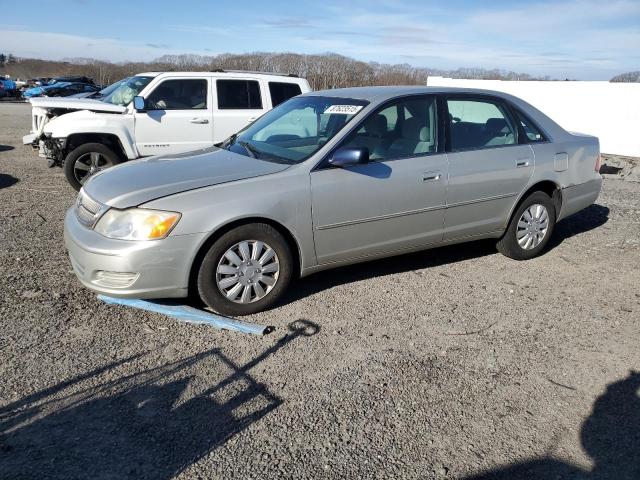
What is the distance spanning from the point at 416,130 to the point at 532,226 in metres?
1.69

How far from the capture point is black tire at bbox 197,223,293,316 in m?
4.00

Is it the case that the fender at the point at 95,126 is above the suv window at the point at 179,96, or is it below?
below

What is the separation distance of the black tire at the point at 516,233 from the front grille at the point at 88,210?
12.3 feet

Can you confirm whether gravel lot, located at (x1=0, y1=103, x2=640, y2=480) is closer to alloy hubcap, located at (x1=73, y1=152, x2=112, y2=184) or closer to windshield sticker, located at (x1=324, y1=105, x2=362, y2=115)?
windshield sticker, located at (x1=324, y1=105, x2=362, y2=115)

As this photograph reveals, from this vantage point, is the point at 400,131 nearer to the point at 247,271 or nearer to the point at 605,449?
the point at 247,271

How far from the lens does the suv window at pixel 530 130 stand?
557 centimetres

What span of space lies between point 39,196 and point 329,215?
17.1 feet

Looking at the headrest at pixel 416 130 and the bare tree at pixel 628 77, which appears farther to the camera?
the bare tree at pixel 628 77

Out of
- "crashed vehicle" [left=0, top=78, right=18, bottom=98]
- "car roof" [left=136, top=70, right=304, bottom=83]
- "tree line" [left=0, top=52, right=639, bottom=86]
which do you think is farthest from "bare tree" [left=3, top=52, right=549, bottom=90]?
"car roof" [left=136, top=70, right=304, bottom=83]

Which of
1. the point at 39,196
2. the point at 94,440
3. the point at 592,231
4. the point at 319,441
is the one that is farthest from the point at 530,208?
the point at 39,196

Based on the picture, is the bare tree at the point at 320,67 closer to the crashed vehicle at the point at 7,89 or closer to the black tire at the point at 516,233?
the crashed vehicle at the point at 7,89

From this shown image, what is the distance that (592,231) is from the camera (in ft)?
22.8

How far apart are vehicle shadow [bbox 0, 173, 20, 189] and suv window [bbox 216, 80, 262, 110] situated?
11.0 ft

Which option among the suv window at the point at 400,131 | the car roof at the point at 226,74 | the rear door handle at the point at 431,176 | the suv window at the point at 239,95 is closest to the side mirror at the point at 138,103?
the car roof at the point at 226,74
